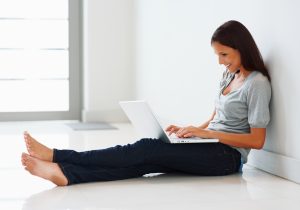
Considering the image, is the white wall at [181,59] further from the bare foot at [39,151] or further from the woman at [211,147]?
the bare foot at [39,151]

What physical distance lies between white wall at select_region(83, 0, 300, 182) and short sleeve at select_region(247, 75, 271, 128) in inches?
3.8

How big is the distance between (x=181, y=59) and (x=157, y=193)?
7.19 ft

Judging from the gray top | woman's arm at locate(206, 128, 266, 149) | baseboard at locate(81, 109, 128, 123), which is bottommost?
baseboard at locate(81, 109, 128, 123)

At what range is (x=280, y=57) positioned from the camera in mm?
3080

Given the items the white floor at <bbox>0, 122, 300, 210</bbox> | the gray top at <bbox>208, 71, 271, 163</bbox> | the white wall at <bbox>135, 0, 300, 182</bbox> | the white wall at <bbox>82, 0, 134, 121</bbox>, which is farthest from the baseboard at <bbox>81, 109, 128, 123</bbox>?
the gray top at <bbox>208, 71, 271, 163</bbox>

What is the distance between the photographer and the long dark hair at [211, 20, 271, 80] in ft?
9.94

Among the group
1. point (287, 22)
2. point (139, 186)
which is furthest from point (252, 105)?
point (139, 186)

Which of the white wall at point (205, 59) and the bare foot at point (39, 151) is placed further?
the white wall at point (205, 59)

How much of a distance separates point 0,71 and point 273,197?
435cm

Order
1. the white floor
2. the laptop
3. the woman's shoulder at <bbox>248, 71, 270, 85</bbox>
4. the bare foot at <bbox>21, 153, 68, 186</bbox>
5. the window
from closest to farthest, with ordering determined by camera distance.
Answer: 1. the white floor
2. the bare foot at <bbox>21, 153, 68, 186</bbox>
3. the laptop
4. the woman's shoulder at <bbox>248, 71, 270, 85</bbox>
5. the window

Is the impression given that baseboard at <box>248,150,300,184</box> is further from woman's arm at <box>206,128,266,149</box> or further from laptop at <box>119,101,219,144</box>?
laptop at <box>119,101,219,144</box>

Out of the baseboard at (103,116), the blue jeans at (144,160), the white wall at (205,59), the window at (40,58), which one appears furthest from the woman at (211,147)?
the window at (40,58)

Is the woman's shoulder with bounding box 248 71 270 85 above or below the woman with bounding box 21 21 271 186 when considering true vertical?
above

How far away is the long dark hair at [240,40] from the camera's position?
119 inches
